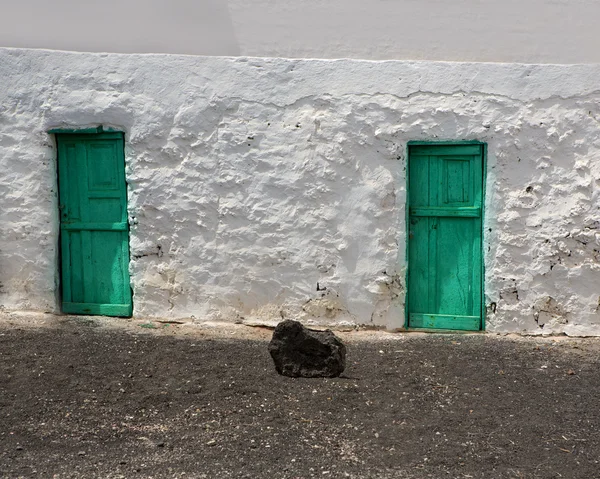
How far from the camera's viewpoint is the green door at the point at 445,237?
5.88 metres

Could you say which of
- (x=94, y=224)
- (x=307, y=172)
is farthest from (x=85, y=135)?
(x=307, y=172)

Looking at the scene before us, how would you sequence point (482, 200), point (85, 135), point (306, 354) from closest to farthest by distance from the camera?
point (306, 354)
point (482, 200)
point (85, 135)

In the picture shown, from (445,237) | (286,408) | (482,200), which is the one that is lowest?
(286,408)

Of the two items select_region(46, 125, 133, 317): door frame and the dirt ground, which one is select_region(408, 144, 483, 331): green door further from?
select_region(46, 125, 133, 317): door frame

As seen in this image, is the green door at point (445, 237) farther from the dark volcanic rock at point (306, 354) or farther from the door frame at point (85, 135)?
the door frame at point (85, 135)

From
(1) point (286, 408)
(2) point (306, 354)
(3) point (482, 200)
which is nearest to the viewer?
(1) point (286, 408)

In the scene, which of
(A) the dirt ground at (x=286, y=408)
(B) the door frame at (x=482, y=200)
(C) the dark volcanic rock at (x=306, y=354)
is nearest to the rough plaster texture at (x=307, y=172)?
(B) the door frame at (x=482, y=200)

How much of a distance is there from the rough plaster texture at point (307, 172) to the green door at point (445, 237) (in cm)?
13

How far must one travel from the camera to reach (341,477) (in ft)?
11.3

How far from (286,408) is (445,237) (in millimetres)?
2343

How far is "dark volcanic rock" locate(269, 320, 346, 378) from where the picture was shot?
15.6ft

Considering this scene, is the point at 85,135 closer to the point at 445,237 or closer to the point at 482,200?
the point at 445,237

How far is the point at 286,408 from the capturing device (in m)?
4.28

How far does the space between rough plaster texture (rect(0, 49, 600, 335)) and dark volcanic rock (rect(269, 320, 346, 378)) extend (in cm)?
121
